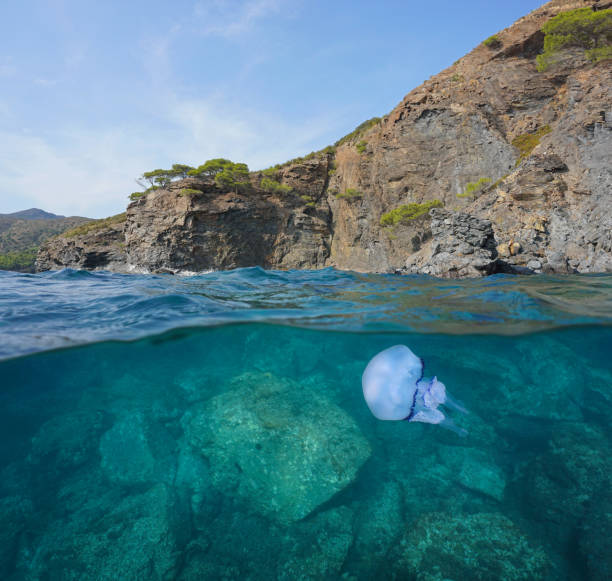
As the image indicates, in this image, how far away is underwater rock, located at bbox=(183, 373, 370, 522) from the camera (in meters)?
3.37

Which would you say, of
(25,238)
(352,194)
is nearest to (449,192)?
(352,194)

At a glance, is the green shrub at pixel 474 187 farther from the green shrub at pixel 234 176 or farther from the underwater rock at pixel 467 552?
the underwater rock at pixel 467 552

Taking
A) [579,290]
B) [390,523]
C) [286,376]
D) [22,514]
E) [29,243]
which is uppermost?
[29,243]

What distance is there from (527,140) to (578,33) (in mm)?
6735

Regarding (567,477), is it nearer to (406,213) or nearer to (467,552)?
(467,552)

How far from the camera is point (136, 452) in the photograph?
3697 millimetres

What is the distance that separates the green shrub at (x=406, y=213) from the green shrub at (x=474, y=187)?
62.7 inches

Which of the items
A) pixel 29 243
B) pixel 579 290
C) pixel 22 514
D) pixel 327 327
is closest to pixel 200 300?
pixel 327 327

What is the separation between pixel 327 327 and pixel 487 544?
9.14ft

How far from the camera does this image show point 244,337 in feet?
15.0

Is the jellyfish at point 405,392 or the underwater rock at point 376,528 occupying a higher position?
the jellyfish at point 405,392

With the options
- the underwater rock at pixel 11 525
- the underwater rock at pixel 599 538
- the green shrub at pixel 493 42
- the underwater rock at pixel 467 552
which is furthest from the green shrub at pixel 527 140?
the underwater rock at pixel 11 525

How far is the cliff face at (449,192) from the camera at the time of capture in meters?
13.8

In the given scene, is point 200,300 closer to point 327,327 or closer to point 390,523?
point 327,327
